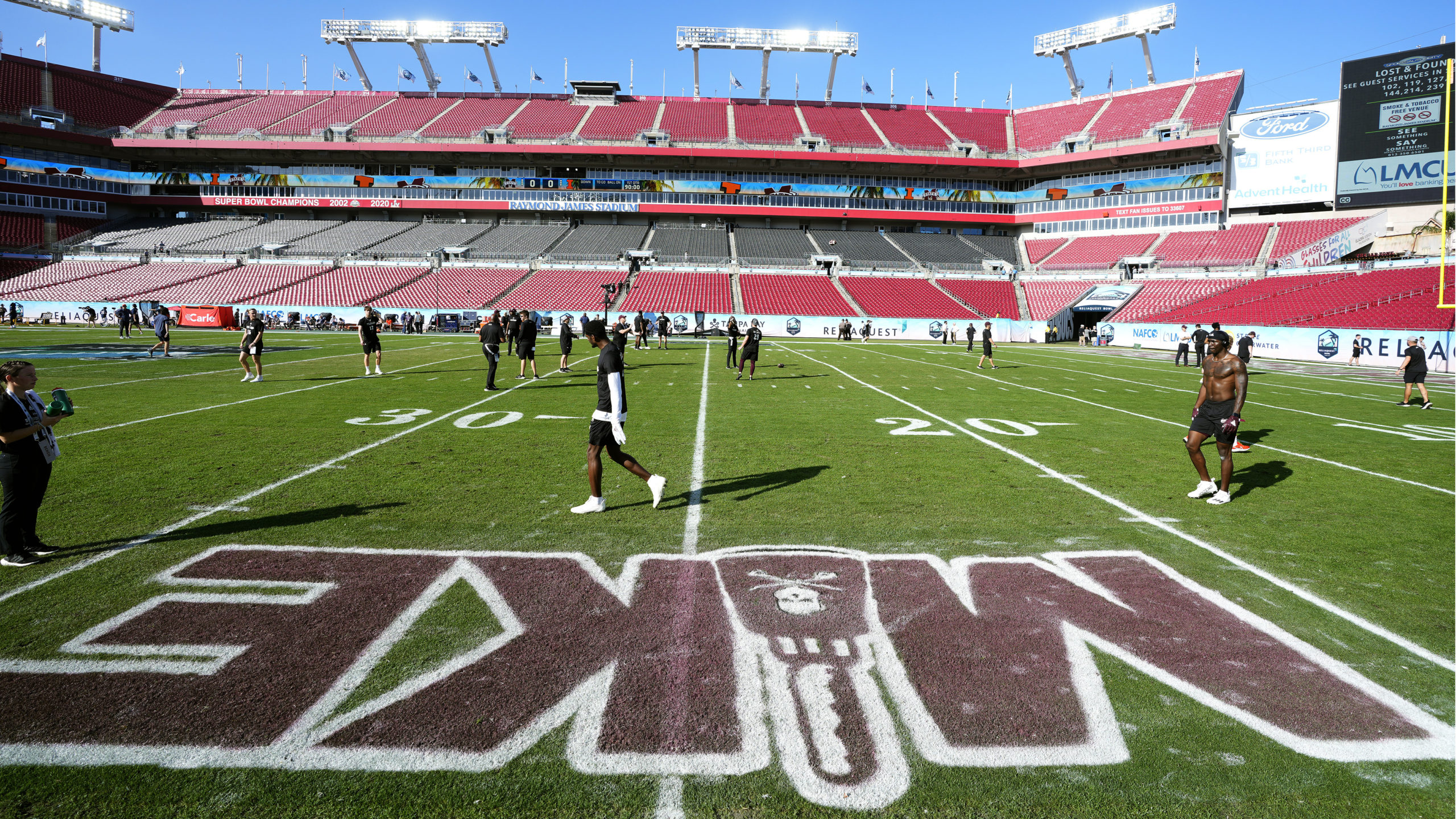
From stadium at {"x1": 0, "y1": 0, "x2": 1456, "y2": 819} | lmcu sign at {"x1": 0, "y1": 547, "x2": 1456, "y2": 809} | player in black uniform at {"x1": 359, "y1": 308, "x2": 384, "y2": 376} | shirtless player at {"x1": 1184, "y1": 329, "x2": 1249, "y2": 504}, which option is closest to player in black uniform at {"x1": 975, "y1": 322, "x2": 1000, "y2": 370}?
stadium at {"x1": 0, "y1": 0, "x2": 1456, "y2": 819}

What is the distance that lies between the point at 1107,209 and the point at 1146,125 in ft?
24.3

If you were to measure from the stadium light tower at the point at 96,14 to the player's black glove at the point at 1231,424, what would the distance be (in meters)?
96.1

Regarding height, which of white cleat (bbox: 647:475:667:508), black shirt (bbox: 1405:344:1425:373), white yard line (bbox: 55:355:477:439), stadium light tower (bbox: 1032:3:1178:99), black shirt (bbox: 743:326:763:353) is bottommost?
white cleat (bbox: 647:475:667:508)

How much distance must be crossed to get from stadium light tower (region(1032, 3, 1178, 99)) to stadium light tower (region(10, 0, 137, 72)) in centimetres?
9024

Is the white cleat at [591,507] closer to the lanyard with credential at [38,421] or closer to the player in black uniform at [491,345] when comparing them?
the lanyard with credential at [38,421]

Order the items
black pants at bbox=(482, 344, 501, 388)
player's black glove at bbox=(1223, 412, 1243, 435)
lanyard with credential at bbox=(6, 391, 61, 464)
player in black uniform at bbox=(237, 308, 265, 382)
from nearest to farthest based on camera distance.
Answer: lanyard with credential at bbox=(6, 391, 61, 464) < player's black glove at bbox=(1223, 412, 1243, 435) < black pants at bbox=(482, 344, 501, 388) < player in black uniform at bbox=(237, 308, 265, 382)

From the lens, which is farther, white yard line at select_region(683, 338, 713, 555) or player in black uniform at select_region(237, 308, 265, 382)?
player in black uniform at select_region(237, 308, 265, 382)

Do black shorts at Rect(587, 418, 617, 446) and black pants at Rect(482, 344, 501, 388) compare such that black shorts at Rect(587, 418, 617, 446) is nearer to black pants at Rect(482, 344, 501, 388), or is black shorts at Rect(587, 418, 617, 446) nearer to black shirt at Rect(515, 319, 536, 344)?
black pants at Rect(482, 344, 501, 388)

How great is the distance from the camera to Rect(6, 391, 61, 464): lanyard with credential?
5574mm

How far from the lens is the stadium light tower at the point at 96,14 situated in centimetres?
6775

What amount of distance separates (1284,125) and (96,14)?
10305cm

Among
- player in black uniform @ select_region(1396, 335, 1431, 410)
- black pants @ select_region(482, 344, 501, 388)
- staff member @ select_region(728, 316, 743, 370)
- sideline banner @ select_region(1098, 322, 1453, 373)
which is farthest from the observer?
sideline banner @ select_region(1098, 322, 1453, 373)


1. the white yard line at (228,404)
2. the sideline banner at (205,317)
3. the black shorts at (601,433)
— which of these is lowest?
the white yard line at (228,404)

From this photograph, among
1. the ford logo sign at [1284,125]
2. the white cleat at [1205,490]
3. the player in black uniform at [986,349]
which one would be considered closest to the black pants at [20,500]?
the white cleat at [1205,490]
